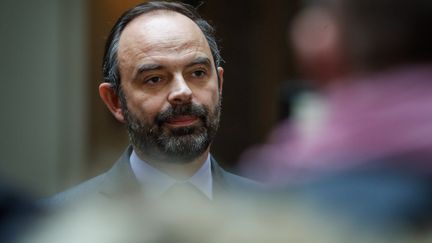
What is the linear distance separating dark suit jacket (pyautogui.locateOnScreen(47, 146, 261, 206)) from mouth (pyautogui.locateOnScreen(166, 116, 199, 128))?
0.06 m

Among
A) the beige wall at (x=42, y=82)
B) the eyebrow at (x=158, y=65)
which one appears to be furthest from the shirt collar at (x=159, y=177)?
the beige wall at (x=42, y=82)

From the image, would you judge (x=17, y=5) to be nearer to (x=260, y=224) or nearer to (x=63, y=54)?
(x=63, y=54)

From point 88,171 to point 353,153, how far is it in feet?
2.00

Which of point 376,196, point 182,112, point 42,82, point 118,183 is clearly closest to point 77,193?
point 118,183

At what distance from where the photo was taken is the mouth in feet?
3.03

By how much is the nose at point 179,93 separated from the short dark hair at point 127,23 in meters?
0.07

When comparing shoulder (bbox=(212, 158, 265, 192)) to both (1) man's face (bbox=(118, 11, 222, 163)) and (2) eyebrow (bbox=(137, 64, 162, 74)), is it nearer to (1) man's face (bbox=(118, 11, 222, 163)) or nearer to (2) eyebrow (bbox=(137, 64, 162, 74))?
(1) man's face (bbox=(118, 11, 222, 163))

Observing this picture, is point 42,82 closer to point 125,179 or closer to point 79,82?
point 79,82

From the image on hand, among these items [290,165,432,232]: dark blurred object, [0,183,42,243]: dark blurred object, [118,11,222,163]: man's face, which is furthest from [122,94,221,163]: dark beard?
[290,165,432,232]: dark blurred object

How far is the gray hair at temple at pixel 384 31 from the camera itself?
0.59m

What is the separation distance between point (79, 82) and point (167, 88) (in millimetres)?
472

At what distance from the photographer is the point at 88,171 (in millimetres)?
1127

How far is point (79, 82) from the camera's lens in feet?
4.46

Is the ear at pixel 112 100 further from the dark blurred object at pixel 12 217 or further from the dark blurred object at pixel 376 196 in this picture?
the dark blurred object at pixel 376 196
